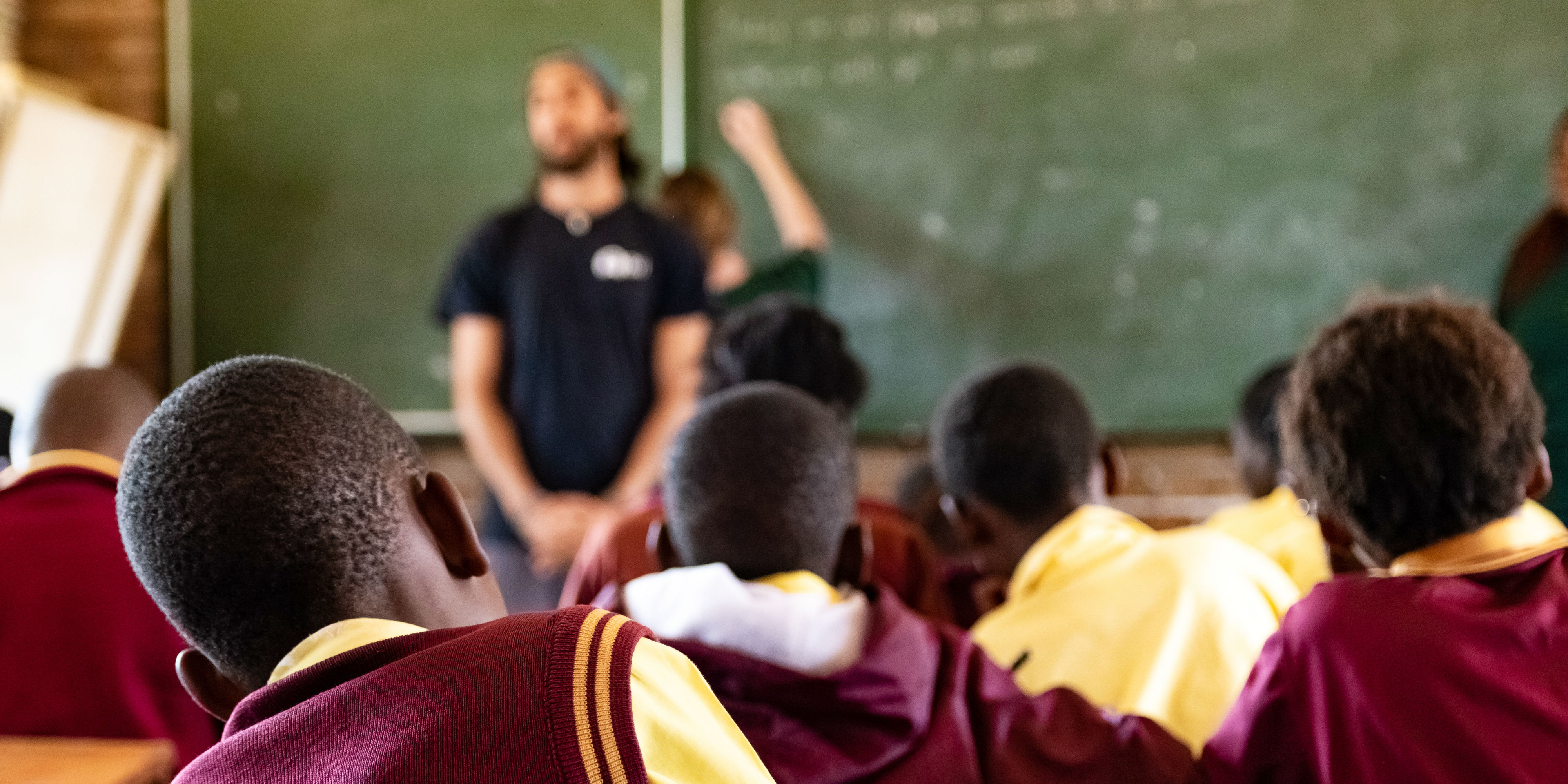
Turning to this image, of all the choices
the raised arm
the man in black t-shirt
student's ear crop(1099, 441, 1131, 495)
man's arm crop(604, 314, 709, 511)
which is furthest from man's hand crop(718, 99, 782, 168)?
student's ear crop(1099, 441, 1131, 495)

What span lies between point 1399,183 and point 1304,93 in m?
0.33

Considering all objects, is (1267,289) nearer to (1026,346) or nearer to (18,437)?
(1026,346)

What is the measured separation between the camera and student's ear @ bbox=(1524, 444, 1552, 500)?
3.72 ft

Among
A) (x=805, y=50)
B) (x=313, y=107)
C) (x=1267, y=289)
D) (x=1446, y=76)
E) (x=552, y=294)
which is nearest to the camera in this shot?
(x=552, y=294)

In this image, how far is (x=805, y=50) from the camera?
3.31 m

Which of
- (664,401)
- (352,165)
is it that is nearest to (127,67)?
(352,165)

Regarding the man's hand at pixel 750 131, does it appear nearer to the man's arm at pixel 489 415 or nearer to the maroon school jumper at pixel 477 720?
the man's arm at pixel 489 415

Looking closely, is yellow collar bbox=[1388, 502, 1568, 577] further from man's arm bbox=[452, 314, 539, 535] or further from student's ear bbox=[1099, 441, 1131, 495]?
man's arm bbox=[452, 314, 539, 535]

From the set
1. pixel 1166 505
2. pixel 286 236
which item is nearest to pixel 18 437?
pixel 286 236

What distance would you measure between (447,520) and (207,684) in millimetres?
219

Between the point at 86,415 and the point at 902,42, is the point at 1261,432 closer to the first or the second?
the point at 902,42

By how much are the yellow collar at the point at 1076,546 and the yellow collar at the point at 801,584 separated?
408mm

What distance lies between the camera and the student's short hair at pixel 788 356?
211 centimetres

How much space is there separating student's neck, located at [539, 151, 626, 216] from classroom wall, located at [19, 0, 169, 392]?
1853mm
